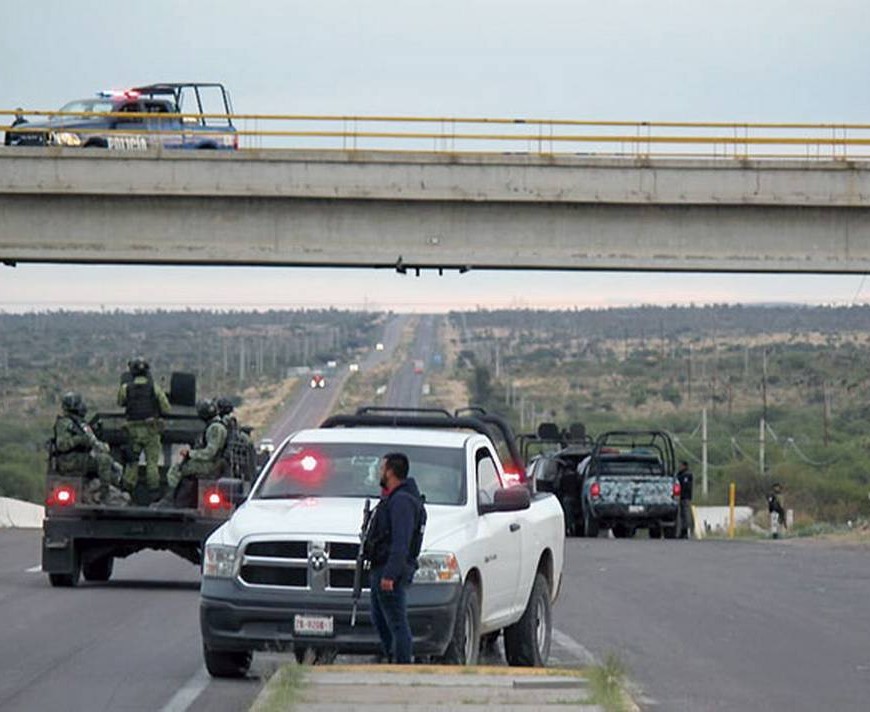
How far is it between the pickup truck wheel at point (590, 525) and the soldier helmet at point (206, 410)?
18719 millimetres

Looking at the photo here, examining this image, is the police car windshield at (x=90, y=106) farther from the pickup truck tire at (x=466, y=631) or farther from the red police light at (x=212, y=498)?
the pickup truck tire at (x=466, y=631)

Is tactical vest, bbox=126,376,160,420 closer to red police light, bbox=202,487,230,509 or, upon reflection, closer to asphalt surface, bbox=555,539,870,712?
red police light, bbox=202,487,230,509

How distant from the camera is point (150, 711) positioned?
488 inches

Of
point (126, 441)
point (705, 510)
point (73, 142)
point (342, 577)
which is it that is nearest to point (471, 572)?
point (342, 577)

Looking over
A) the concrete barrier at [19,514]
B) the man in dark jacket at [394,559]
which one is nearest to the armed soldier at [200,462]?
the man in dark jacket at [394,559]

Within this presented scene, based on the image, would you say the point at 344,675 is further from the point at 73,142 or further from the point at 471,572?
the point at 73,142

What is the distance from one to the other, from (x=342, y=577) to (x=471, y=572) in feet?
2.94

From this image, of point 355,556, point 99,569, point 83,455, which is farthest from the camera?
point 99,569

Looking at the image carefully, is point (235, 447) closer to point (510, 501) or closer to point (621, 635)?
point (621, 635)

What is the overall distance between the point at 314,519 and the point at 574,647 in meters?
3.97

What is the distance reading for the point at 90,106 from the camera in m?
46.6

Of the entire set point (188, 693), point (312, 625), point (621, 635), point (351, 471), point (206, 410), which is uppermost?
→ point (206, 410)

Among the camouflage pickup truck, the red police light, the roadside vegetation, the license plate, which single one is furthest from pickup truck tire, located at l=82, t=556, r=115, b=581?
the roadside vegetation

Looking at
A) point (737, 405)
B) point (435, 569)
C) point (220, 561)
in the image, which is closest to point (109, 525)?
point (220, 561)
